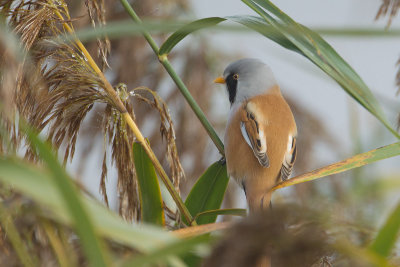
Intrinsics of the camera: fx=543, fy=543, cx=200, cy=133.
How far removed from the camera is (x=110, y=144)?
134 centimetres

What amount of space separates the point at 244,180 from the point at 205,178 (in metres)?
0.47

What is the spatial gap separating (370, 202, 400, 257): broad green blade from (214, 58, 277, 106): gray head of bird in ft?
5.03

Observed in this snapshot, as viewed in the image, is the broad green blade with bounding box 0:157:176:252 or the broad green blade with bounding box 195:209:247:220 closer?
the broad green blade with bounding box 0:157:176:252

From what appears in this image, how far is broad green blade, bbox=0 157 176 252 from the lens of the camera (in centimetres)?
56

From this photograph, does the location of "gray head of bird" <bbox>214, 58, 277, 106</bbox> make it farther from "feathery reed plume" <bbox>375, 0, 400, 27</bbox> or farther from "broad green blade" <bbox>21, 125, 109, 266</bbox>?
"broad green blade" <bbox>21, 125, 109, 266</bbox>

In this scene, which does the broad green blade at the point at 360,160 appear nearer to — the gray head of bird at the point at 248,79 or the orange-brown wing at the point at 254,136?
the orange-brown wing at the point at 254,136

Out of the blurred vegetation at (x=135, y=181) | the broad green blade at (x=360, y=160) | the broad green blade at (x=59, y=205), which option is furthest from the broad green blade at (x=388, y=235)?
the broad green blade at (x=360, y=160)

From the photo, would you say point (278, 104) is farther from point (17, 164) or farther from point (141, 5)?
point (17, 164)

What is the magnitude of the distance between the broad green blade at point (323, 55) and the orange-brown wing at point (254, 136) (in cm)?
92

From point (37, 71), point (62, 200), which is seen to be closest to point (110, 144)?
point (37, 71)

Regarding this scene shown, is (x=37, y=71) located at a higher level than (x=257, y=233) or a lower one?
higher

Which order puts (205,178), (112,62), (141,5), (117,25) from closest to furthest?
(117,25)
(205,178)
(141,5)
(112,62)

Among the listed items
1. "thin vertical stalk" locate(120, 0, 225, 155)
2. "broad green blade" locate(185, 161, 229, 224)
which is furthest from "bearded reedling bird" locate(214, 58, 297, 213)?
"thin vertical stalk" locate(120, 0, 225, 155)

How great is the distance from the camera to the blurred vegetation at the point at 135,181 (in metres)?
0.55
